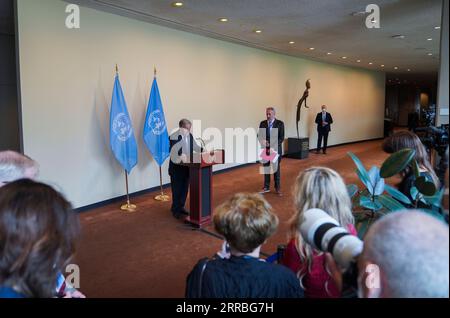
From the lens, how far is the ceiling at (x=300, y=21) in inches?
192

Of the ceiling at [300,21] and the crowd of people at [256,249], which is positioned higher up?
the ceiling at [300,21]

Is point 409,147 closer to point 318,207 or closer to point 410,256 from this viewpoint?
point 318,207

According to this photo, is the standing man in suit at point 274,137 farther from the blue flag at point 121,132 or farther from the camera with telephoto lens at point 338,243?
the camera with telephoto lens at point 338,243

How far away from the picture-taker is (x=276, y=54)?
9.24 m

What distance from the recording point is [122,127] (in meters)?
4.95

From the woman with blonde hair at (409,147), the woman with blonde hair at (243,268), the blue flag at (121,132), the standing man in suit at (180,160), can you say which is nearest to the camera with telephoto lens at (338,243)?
the woman with blonde hair at (243,268)

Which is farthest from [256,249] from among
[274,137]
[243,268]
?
[274,137]

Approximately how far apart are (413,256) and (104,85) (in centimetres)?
511

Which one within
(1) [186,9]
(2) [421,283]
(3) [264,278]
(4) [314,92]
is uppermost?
(1) [186,9]

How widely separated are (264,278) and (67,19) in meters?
4.55

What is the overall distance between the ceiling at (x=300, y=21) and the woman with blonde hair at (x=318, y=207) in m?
3.89

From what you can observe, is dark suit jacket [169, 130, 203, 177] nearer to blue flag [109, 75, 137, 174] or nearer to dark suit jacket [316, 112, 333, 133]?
blue flag [109, 75, 137, 174]
